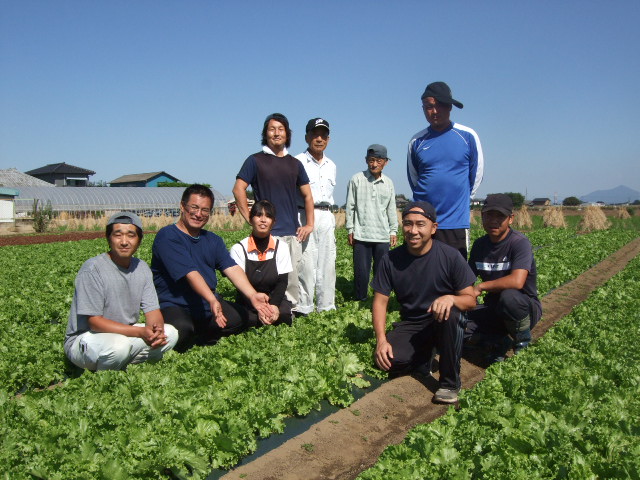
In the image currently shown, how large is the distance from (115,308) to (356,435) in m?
2.34

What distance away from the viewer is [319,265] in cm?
645

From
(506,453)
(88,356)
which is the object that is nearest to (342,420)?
(506,453)

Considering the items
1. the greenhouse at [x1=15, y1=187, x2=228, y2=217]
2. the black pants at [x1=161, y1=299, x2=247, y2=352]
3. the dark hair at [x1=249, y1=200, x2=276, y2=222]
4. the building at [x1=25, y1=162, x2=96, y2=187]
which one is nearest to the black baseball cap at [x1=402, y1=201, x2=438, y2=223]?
the dark hair at [x1=249, y1=200, x2=276, y2=222]

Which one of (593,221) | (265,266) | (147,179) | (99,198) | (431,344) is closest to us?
(431,344)

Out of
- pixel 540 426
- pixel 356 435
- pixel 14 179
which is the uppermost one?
pixel 14 179

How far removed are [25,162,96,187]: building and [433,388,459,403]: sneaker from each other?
72.1m

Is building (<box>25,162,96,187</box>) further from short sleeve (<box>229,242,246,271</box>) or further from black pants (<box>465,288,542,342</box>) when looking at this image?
black pants (<box>465,288,542,342</box>)

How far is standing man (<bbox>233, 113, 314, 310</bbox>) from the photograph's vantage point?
5.71 m

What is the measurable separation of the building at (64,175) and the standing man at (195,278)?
70.0 m

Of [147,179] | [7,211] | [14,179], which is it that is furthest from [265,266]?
[147,179]

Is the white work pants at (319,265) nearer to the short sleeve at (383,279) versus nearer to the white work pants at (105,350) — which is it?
the short sleeve at (383,279)

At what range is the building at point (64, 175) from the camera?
6744 centimetres

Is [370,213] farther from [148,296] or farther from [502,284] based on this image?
[148,296]

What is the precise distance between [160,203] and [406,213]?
148 ft
